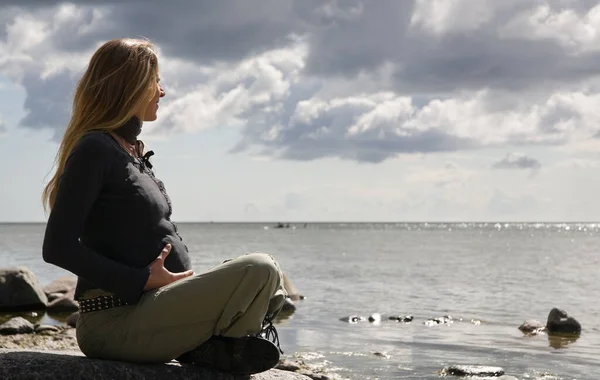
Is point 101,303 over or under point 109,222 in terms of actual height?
under

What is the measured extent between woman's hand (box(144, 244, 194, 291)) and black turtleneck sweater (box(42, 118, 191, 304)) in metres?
0.04

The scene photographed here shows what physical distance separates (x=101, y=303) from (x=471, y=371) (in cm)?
1092

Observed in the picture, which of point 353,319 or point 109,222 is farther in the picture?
point 353,319

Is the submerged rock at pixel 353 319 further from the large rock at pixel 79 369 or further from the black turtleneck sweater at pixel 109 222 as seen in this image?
the black turtleneck sweater at pixel 109 222

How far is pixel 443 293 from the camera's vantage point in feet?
112

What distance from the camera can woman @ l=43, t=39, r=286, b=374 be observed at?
15.5 ft

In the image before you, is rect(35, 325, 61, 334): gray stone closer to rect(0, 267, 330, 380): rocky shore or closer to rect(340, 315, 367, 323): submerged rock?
rect(0, 267, 330, 380): rocky shore

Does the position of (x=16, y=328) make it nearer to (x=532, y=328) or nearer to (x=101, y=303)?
(x=532, y=328)

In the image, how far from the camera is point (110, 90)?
4930 millimetres

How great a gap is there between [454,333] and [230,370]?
55.4ft

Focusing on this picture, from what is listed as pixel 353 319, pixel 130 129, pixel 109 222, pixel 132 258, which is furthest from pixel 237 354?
pixel 353 319

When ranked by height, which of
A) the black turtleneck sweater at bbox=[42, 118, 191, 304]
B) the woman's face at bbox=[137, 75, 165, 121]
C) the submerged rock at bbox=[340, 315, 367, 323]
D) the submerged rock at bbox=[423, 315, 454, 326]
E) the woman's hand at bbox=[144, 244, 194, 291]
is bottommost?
the submerged rock at bbox=[340, 315, 367, 323]

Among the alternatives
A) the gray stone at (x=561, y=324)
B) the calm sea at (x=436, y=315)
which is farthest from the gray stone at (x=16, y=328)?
the gray stone at (x=561, y=324)

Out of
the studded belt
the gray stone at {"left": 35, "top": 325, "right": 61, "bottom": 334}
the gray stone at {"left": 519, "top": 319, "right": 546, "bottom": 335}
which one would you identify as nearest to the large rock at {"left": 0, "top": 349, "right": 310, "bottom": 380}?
the studded belt
